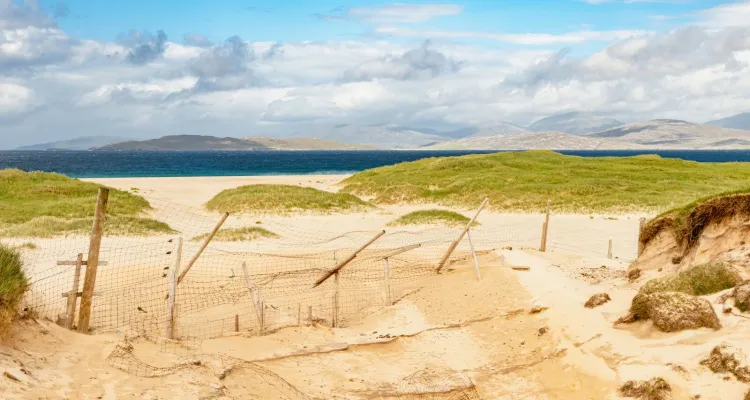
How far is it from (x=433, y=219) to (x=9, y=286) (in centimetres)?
2688

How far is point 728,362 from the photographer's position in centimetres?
1059

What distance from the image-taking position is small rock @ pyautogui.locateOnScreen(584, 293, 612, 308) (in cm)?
1558

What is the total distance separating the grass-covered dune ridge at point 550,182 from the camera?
4619 centimetres

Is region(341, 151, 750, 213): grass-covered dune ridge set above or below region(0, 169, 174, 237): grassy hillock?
above

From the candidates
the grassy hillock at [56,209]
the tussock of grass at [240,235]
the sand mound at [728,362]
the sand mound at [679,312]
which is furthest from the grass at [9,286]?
the grassy hillock at [56,209]

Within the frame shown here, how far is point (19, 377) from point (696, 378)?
1067cm

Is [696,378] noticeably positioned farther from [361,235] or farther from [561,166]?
[561,166]

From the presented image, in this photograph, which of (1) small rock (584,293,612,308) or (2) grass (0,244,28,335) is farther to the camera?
(1) small rock (584,293,612,308)

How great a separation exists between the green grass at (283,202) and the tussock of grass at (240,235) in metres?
10.5

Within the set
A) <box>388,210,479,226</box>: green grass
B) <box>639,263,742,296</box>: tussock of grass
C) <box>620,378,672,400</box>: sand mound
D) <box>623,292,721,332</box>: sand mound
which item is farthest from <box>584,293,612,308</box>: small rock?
<box>388,210,479,226</box>: green grass

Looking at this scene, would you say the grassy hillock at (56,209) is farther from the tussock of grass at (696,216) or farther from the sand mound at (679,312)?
the sand mound at (679,312)

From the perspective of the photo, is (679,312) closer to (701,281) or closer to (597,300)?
(701,281)

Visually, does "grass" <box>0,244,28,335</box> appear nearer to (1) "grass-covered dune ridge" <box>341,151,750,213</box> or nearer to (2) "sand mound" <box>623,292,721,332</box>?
(2) "sand mound" <box>623,292,721,332</box>

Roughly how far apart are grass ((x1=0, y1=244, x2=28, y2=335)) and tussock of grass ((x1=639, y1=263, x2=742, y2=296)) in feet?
41.5
